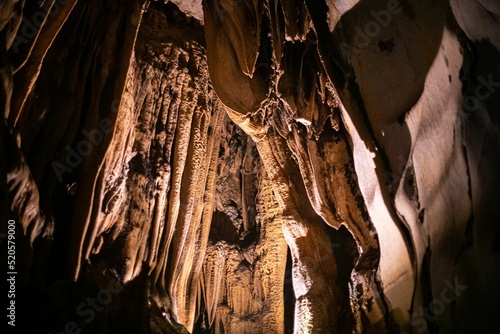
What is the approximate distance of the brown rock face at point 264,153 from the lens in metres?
2.96

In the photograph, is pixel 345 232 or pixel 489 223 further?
pixel 345 232

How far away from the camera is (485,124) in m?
2.85

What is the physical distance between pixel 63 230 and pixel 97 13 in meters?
2.34

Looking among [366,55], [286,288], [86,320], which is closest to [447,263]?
[366,55]

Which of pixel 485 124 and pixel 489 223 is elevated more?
pixel 485 124

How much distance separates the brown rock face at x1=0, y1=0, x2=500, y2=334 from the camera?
9.71 feet

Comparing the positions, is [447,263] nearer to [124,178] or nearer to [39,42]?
[124,178]

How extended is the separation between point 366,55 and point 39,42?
2908mm

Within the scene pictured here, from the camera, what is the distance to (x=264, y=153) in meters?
6.48

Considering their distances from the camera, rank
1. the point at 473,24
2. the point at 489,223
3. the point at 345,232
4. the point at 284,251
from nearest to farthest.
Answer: the point at 489,223
the point at 473,24
the point at 345,232
the point at 284,251

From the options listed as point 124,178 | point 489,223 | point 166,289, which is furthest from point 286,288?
point 489,223

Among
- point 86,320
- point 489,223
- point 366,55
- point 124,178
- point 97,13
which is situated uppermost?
point 97,13

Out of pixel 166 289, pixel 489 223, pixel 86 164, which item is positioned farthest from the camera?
pixel 166 289

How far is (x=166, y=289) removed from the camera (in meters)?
5.12
